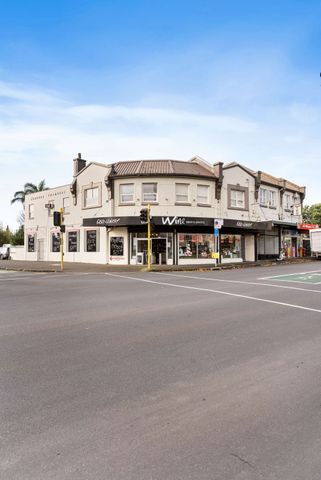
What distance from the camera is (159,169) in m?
28.8

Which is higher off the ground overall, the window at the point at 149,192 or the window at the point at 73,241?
the window at the point at 149,192

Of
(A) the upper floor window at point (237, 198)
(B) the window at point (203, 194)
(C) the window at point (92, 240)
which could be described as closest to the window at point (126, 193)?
→ (C) the window at point (92, 240)

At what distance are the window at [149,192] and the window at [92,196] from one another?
14.0 feet

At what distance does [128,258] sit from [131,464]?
26.0 metres

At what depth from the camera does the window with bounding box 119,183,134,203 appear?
2884 cm

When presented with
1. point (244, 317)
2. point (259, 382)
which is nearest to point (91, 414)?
point (259, 382)

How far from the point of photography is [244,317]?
25.0 ft

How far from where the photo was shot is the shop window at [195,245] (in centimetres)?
2850

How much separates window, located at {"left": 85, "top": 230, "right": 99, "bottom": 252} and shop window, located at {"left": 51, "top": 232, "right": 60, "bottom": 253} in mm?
4699

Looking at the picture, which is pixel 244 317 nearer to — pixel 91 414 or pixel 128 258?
pixel 91 414

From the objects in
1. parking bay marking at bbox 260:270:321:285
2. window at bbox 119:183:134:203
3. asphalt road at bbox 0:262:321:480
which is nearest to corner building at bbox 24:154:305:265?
window at bbox 119:183:134:203

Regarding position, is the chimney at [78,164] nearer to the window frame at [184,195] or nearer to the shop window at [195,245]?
the window frame at [184,195]

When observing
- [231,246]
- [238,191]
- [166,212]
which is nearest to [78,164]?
[166,212]

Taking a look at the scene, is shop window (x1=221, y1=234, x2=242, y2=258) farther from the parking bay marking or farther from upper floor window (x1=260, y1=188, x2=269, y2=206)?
the parking bay marking
